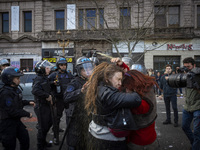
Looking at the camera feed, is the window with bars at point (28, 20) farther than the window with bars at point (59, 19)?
Yes

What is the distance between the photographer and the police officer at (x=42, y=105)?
358cm

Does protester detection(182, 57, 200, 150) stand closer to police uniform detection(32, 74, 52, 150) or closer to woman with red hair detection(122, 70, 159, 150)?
woman with red hair detection(122, 70, 159, 150)

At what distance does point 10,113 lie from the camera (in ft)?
9.20

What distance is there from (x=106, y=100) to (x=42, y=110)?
2.47 m

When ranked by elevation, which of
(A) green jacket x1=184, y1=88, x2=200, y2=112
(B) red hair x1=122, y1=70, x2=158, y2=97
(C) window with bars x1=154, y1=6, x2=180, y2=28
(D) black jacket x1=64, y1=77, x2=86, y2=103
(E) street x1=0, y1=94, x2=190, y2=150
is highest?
(C) window with bars x1=154, y1=6, x2=180, y2=28

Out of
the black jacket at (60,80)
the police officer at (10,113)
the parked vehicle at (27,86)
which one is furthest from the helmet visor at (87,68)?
the parked vehicle at (27,86)

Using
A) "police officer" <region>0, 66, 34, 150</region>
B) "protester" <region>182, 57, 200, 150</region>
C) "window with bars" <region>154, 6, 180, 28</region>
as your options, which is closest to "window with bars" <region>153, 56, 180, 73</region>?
"window with bars" <region>154, 6, 180, 28</region>

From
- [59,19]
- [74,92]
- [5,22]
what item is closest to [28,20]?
[5,22]

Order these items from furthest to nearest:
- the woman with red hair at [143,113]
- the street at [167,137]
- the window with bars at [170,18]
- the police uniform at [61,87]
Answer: the window with bars at [170,18], the police uniform at [61,87], the street at [167,137], the woman with red hair at [143,113]

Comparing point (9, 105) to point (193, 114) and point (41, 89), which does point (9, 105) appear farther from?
point (193, 114)

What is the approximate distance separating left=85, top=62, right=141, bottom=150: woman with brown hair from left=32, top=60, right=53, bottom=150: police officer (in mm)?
2014

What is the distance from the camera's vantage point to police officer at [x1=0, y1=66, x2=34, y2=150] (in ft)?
9.20

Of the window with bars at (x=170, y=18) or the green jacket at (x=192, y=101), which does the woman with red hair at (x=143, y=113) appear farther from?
the window with bars at (x=170, y=18)

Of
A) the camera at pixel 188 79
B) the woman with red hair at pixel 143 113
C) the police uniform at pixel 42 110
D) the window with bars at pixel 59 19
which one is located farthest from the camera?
the window with bars at pixel 59 19
